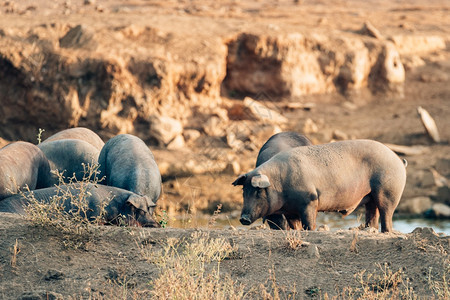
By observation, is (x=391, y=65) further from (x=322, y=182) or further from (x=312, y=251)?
(x=312, y=251)

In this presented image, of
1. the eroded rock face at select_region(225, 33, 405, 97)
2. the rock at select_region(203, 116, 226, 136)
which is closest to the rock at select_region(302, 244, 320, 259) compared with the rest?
the rock at select_region(203, 116, 226, 136)

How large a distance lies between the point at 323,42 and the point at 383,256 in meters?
14.9

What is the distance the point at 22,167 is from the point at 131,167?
1558 millimetres

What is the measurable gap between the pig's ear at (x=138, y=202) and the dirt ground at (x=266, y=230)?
0.87 metres

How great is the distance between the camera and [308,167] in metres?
10.3

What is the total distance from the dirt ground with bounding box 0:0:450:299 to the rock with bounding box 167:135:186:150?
0.23 meters

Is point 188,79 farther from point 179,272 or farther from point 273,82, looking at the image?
point 179,272

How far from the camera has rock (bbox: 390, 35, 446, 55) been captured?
932 inches

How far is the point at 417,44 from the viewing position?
2412 cm

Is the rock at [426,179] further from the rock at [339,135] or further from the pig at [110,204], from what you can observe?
the pig at [110,204]

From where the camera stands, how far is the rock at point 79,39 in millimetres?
19422

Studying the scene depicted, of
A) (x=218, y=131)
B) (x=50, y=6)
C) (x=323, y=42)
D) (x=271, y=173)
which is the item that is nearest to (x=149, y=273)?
(x=271, y=173)

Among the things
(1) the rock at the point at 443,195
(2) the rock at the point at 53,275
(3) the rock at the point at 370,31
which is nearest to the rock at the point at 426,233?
(2) the rock at the point at 53,275

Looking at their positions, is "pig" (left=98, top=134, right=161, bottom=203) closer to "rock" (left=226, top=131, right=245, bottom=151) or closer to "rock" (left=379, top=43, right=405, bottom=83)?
"rock" (left=226, top=131, right=245, bottom=151)
